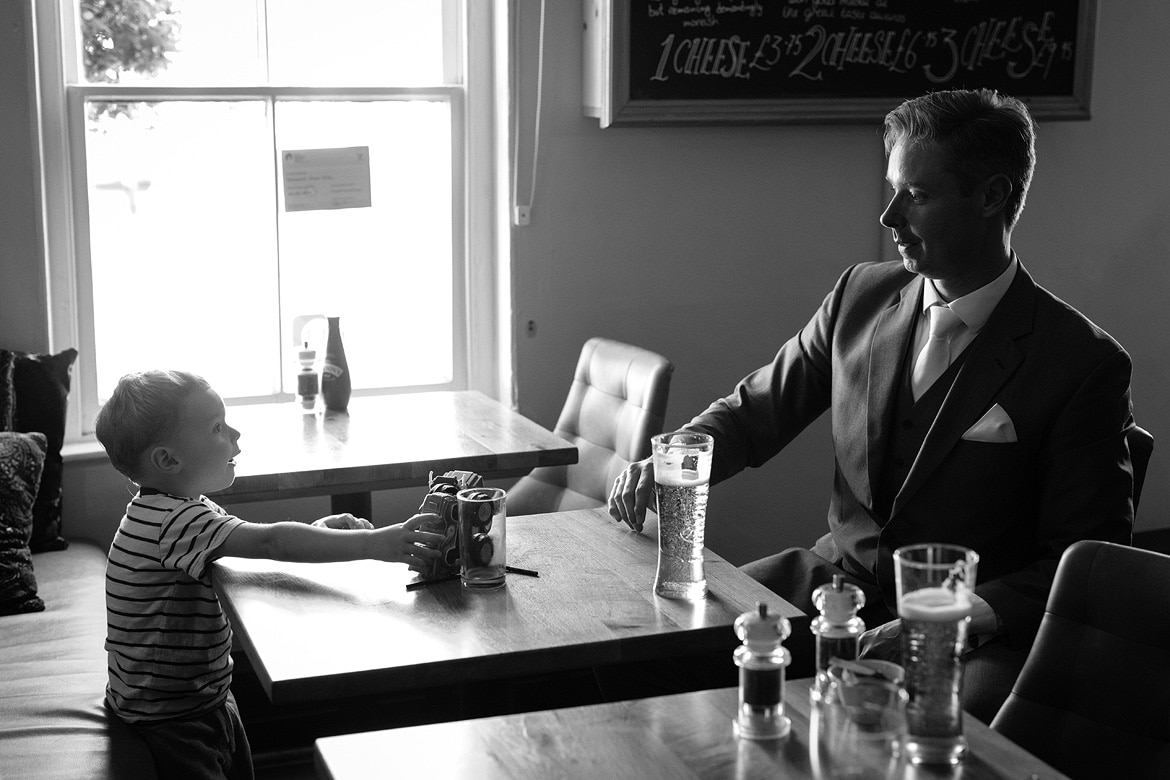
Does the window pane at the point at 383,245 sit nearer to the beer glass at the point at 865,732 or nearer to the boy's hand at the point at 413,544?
the boy's hand at the point at 413,544

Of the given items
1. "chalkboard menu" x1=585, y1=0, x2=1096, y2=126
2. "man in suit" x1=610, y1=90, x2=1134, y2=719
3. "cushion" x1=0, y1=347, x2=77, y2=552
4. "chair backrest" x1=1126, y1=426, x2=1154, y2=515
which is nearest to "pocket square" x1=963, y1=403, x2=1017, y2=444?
"man in suit" x1=610, y1=90, x2=1134, y2=719

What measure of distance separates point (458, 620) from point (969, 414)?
3.28 feet

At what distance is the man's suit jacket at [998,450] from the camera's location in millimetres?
2064

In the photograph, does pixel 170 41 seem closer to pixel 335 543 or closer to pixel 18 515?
pixel 18 515

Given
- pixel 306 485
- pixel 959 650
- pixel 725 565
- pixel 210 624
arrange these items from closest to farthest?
1. pixel 959 650
2. pixel 725 565
3. pixel 210 624
4. pixel 306 485

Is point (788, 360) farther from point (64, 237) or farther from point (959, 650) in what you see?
point (64, 237)

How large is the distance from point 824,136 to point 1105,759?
253 centimetres

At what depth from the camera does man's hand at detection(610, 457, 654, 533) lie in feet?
6.89

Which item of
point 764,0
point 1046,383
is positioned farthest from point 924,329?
point 764,0

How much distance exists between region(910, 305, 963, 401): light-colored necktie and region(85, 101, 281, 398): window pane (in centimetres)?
187

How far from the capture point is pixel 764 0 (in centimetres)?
346

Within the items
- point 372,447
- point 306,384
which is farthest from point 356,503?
point 306,384

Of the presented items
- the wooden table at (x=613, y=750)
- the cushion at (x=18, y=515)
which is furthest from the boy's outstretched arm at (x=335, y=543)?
the cushion at (x=18, y=515)

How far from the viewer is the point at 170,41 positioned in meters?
3.30
